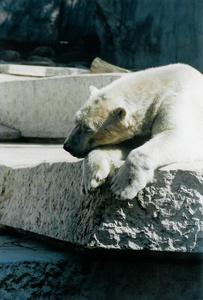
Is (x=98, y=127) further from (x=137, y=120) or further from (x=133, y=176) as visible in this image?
(x=133, y=176)

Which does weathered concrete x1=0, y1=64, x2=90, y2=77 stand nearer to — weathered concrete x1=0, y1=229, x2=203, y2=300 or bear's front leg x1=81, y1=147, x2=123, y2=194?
weathered concrete x1=0, y1=229, x2=203, y2=300

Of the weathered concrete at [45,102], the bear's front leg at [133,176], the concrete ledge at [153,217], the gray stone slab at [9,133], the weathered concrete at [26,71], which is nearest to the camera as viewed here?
the bear's front leg at [133,176]

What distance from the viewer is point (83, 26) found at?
51.2 ft

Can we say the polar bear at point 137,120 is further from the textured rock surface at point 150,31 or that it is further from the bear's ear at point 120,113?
the textured rock surface at point 150,31

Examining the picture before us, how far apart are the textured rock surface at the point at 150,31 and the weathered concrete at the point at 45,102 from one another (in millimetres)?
6076

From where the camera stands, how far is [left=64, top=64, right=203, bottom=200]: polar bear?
300cm

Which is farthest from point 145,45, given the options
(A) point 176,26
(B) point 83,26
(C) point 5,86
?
(C) point 5,86

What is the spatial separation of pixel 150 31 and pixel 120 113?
33.1ft

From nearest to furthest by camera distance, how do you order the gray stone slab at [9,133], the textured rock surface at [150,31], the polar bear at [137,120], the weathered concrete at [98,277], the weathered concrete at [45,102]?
the polar bear at [137,120], the weathered concrete at [98,277], the weathered concrete at [45,102], the gray stone slab at [9,133], the textured rock surface at [150,31]

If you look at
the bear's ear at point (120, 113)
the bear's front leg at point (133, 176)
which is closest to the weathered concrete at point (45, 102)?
the bear's ear at point (120, 113)

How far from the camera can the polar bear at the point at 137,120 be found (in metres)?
3.00

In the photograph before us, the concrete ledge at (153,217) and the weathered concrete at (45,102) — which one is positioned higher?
the concrete ledge at (153,217)

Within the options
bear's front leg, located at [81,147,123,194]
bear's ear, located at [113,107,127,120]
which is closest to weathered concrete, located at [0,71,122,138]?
bear's ear, located at [113,107,127,120]

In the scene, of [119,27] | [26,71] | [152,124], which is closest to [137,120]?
[152,124]
